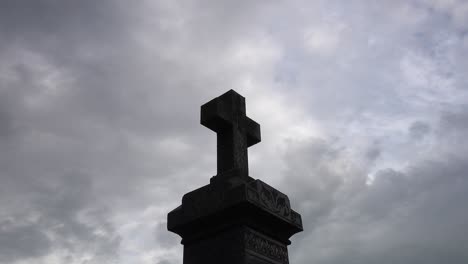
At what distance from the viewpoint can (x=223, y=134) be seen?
6070mm

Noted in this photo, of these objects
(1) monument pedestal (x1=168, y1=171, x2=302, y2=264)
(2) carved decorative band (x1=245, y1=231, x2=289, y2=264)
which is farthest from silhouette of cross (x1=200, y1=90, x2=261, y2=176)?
(2) carved decorative band (x1=245, y1=231, x2=289, y2=264)

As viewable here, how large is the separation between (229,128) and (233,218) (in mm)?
1469

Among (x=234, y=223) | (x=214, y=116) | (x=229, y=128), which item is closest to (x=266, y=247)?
(x=234, y=223)

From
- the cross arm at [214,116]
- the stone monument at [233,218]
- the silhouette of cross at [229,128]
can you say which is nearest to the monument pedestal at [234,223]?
the stone monument at [233,218]

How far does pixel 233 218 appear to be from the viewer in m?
5.03

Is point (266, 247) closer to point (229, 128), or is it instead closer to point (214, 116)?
point (229, 128)

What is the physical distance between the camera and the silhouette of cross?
5.75 meters

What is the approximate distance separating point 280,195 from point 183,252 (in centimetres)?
141

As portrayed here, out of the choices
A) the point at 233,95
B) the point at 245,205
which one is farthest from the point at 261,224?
the point at 233,95

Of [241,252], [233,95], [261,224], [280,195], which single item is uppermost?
[233,95]

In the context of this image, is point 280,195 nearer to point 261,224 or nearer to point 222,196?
point 261,224

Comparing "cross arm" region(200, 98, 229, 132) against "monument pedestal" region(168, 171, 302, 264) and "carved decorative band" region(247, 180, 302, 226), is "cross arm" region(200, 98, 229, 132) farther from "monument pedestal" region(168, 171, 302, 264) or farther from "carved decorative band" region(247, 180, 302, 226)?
"carved decorative band" region(247, 180, 302, 226)

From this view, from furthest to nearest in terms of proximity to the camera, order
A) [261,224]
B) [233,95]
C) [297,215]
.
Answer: [233,95], [297,215], [261,224]

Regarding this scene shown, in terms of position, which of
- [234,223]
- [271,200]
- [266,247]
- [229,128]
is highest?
[229,128]
